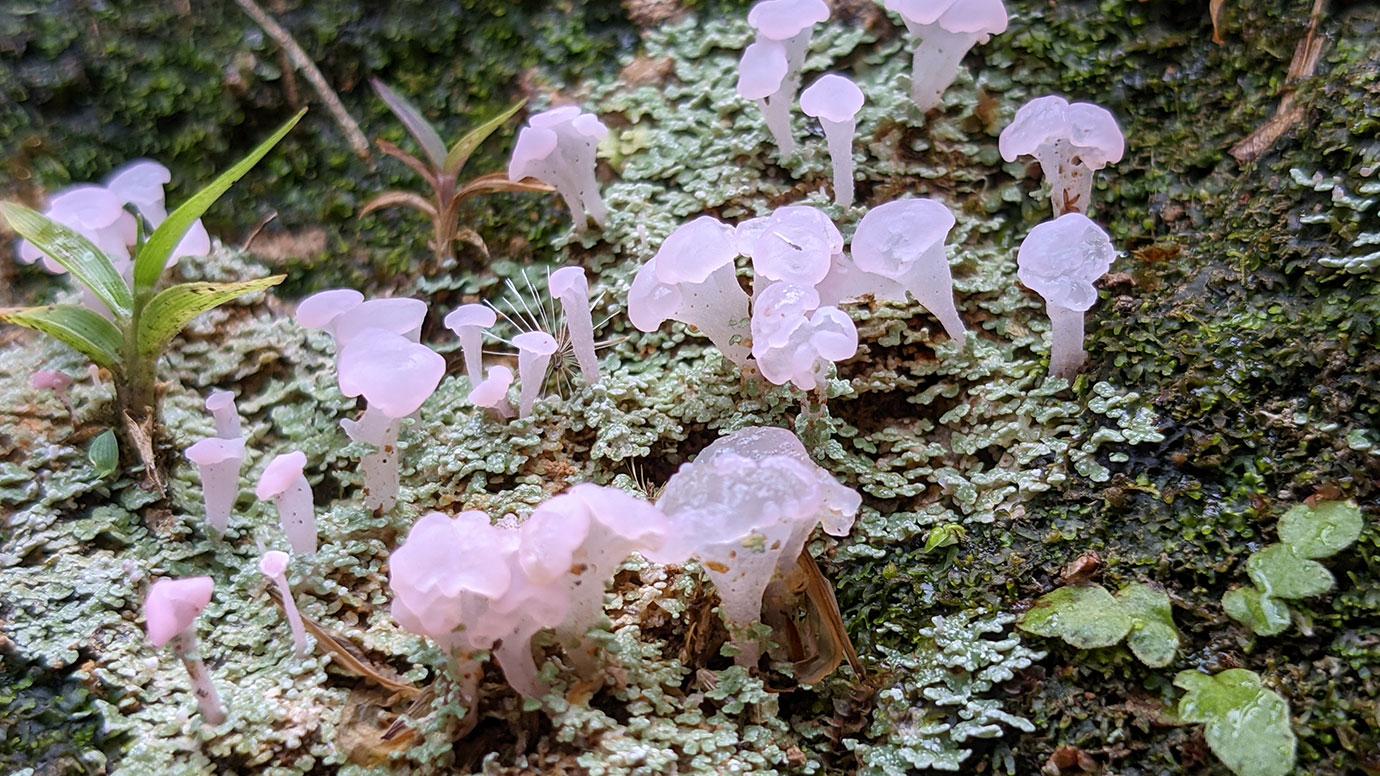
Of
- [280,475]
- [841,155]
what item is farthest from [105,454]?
[841,155]

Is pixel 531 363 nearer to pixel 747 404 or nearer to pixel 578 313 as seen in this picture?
pixel 578 313

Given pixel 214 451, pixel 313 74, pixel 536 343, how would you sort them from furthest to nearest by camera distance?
pixel 313 74, pixel 536 343, pixel 214 451

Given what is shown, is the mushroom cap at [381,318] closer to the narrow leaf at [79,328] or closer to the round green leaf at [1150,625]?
the narrow leaf at [79,328]

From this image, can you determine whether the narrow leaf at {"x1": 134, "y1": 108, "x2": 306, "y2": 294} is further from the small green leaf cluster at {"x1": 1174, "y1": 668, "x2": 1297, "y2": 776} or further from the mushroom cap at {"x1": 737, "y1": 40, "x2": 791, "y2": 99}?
the small green leaf cluster at {"x1": 1174, "y1": 668, "x2": 1297, "y2": 776}

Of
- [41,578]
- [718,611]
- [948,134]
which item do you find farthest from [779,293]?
[41,578]

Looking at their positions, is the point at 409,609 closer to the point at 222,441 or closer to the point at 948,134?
the point at 222,441
